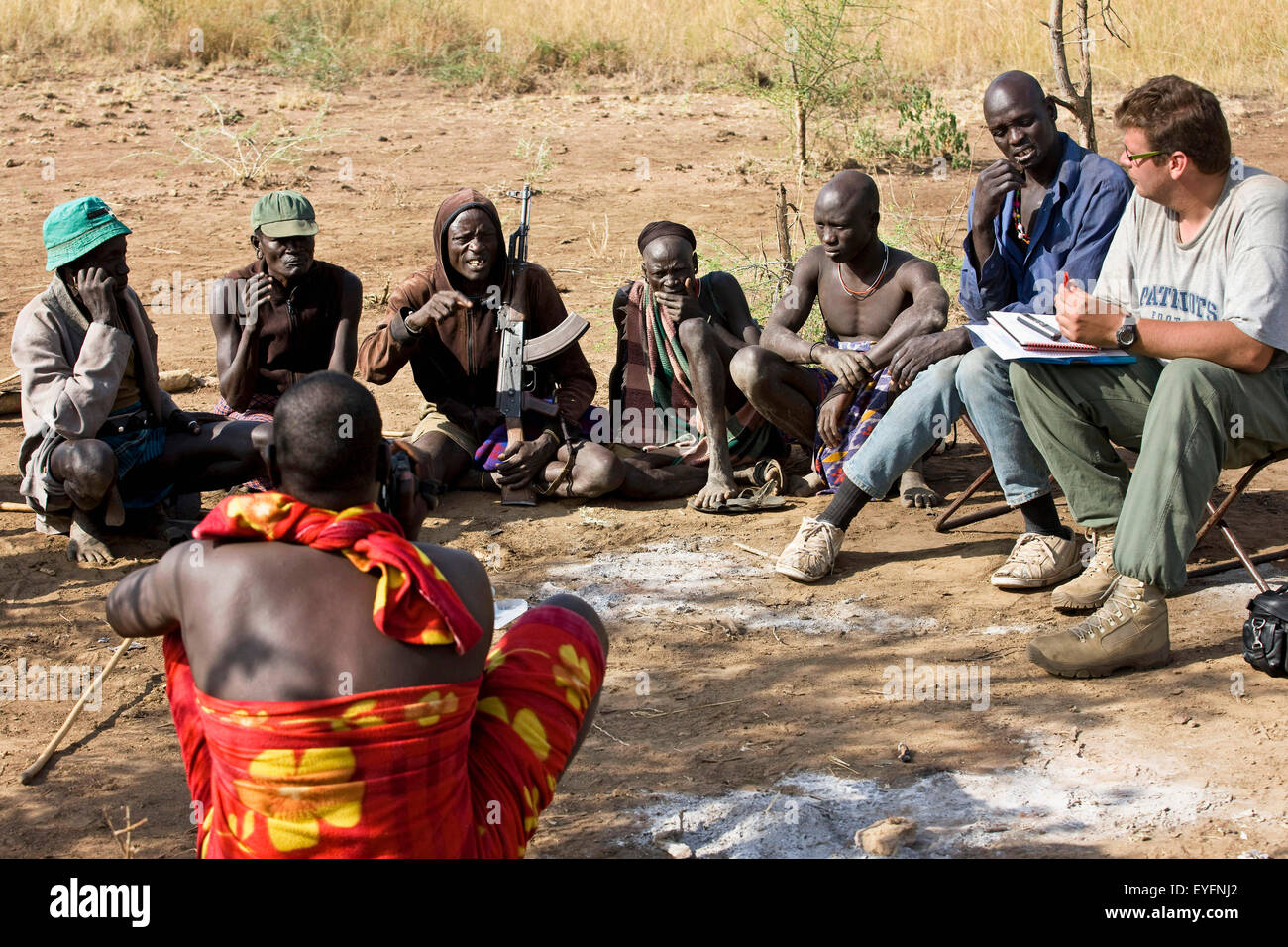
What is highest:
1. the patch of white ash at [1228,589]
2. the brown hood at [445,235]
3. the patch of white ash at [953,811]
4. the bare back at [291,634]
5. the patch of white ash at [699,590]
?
the brown hood at [445,235]

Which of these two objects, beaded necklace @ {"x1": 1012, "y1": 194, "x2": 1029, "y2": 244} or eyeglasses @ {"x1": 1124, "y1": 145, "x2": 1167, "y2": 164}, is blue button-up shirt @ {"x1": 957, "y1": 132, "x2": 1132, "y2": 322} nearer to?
beaded necklace @ {"x1": 1012, "y1": 194, "x2": 1029, "y2": 244}

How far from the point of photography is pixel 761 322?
7801 millimetres

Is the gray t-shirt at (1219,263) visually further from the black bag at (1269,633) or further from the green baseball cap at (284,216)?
the green baseball cap at (284,216)

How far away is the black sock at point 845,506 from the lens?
15.7 ft

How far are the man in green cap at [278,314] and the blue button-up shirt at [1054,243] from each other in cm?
259

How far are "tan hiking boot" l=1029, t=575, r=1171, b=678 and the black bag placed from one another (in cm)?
24

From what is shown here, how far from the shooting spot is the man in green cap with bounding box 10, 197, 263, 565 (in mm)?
4832

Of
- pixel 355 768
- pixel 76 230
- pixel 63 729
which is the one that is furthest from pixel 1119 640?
pixel 76 230

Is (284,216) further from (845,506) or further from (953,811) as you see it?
(953,811)

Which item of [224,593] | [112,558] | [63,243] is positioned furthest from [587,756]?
[63,243]

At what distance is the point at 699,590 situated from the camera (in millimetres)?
4707

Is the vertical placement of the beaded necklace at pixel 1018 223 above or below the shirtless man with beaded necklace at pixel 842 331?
above

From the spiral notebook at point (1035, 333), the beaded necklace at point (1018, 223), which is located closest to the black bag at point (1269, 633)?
the spiral notebook at point (1035, 333)

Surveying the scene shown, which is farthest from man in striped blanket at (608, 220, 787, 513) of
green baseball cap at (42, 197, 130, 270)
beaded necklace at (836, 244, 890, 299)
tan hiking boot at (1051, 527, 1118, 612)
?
green baseball cap at (42, 197, 130, 270)
